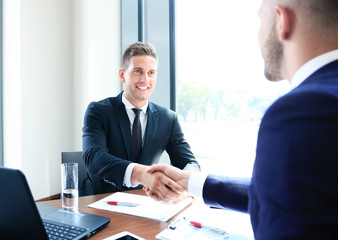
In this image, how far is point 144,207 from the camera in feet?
4.44

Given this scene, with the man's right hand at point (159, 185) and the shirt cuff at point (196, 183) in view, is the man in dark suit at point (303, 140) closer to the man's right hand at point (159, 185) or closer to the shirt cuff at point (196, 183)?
the shirt cuff at point (196, 183)

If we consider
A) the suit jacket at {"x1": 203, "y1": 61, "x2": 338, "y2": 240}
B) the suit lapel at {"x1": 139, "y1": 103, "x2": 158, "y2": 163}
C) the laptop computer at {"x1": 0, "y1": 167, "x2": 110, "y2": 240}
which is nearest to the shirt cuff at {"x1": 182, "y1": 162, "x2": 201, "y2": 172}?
the suit lapel at {"x1": 139, "y1": 103, "x2": 158, "y2": 163}

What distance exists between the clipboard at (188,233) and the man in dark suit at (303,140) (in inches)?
16.6

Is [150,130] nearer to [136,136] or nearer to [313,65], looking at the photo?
[136,136]

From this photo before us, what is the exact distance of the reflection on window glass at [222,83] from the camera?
247 centimetres

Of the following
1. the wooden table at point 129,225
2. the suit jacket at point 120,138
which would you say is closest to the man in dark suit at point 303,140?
the wooden table at point 129,225

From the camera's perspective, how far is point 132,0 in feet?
11.1

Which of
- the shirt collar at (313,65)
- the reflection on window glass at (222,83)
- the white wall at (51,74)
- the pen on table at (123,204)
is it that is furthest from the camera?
the white wall at (51,74)

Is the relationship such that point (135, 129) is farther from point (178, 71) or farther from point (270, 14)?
point (270, 14)

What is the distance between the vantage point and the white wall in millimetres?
3148

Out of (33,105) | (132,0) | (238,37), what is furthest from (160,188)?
(132,0)

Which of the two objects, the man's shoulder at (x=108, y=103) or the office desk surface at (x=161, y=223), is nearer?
the office desk surface at (x=161, y=223)

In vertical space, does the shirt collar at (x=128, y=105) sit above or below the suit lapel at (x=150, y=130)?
above

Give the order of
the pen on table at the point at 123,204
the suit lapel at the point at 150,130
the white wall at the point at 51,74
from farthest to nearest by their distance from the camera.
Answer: the white wall at the point at 51,74, the suit lapel at the point at 150,130, the pen on table at the point at 123,204
